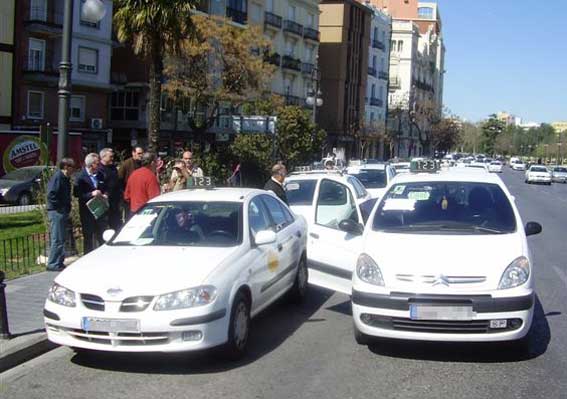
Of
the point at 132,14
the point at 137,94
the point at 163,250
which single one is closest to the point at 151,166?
the point at 163,250

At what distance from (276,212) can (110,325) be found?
3.05 metres

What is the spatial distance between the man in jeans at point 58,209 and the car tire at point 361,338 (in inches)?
214

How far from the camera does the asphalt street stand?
580 cm

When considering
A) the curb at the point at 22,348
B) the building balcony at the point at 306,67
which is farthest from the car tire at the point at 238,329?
the building balcony at the point at 306,67

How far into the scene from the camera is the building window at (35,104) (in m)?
37.8

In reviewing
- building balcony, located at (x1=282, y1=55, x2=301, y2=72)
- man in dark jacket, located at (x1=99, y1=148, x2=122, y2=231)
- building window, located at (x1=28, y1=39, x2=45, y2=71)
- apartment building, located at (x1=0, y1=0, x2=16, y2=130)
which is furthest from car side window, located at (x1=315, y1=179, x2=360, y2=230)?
building balcony, located at (x1=282, y1=55, x2=301, y2=72)

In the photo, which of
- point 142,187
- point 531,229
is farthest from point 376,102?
point 531,229

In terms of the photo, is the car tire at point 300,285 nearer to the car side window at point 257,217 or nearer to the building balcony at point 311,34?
the car side window at point 257,217

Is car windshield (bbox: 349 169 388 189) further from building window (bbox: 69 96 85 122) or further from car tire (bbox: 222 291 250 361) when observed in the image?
building window (bbox: 69 96 85 122)

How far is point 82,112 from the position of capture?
4078 centimetres

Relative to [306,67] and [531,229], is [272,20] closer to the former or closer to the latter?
[306,67]

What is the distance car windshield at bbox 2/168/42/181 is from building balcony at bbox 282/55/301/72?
118ft

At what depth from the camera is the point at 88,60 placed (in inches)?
1587

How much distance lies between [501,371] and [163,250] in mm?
3308
